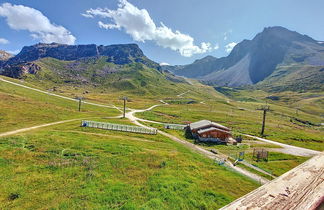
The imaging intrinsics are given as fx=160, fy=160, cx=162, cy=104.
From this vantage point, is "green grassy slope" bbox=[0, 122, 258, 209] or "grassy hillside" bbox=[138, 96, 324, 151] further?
"grassy hillside" bbox=[138, 96, 324, 151]

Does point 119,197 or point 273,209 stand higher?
point 273,209

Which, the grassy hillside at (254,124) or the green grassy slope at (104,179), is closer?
the green grassy slope at (104,179)

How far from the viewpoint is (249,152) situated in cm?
4159

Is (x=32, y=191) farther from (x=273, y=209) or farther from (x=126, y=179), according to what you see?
(x=273, y=209)

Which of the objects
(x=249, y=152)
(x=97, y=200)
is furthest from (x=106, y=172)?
(x=249, y=152)

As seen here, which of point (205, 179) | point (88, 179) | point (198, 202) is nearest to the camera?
point (198, 202)

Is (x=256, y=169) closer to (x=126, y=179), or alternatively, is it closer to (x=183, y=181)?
(x=183, y=181)

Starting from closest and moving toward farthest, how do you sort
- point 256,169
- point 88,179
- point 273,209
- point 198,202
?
point 273,209, point 198,202, point 88,179, point 256,169

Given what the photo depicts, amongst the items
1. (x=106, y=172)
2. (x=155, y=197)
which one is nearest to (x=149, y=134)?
(x=106, y=172)

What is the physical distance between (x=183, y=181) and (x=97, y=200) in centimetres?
942

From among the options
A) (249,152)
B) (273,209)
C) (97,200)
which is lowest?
(249,152)

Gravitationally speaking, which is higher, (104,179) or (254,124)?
(104,179)

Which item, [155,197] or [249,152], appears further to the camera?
[249,152]

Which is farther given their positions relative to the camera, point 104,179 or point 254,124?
point 254,124
